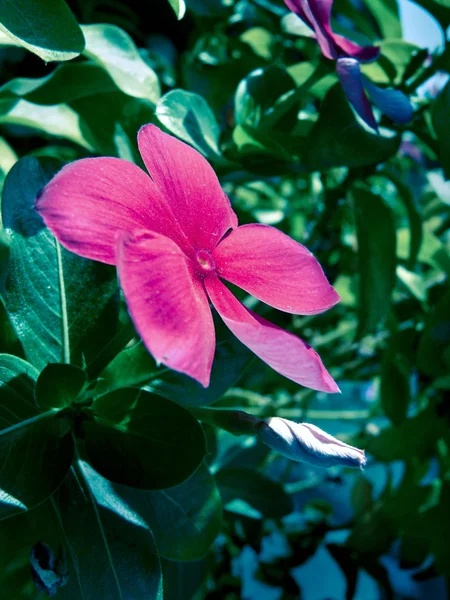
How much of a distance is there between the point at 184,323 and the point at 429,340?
1.61 ft

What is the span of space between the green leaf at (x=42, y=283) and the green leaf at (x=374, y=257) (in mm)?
324

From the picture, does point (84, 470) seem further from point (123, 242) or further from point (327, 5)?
point (327, 5)

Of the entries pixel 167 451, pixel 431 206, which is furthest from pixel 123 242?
pixel 431 206

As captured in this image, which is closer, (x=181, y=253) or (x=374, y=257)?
(x=181, y=253)

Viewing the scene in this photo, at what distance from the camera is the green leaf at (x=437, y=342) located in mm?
662

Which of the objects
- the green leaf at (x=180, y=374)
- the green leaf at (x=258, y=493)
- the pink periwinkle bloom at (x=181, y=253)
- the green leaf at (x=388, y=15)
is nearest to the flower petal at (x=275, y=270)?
the pink periwinkle bloom at (x=181, y=253)

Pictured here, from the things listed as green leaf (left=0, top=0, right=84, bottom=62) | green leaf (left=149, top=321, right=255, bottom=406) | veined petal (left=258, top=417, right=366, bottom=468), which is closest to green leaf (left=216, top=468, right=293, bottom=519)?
green leaf (left=149, top=321, right=255, bottom=406)

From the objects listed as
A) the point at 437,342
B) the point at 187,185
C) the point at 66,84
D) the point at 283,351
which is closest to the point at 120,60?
the point at 66,84

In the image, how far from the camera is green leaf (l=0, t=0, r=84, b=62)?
0.38m

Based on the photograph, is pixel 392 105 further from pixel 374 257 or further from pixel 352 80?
pixel 374 257

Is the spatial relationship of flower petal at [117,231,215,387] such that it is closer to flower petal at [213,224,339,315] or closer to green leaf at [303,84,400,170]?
flower petal at [213,224,339,315]

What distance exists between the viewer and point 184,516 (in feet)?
1.50

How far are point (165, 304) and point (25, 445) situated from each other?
0.18 metres

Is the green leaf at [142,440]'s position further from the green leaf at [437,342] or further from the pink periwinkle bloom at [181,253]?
the green leaf at [437,342]
